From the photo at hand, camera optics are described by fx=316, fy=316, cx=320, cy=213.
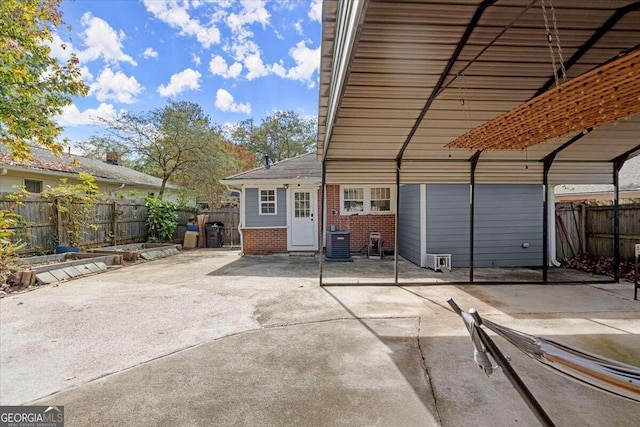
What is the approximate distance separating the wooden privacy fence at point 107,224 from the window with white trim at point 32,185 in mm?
3095

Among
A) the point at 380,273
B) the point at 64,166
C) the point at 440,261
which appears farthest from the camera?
the point at 64,166

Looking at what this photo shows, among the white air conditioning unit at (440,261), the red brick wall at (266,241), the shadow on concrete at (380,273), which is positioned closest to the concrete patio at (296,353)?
the shadow on concrete at (380,273)

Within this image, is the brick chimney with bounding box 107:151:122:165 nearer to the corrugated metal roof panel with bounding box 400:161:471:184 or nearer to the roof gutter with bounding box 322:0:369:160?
the corrugated metal roof panel with bounding box 400:161:471:184

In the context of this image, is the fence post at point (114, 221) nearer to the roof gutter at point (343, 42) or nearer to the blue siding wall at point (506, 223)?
the roof gutter at point (343, 42)

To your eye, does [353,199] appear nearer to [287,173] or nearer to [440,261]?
[287,173]

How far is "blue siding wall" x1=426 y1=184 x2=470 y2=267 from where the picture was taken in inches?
304

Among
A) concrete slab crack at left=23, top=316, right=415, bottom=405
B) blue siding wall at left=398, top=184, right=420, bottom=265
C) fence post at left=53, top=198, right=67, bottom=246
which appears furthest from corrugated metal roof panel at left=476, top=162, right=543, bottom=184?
fence post at left=53, top=198, right=67, bottom=246

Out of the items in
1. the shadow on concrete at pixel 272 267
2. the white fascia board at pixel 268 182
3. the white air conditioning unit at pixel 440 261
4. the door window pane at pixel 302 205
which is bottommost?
the shadow on concrete at pixel 272 267

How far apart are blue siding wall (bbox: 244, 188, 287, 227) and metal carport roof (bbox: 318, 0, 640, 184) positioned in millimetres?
4270

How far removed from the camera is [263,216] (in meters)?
10.1

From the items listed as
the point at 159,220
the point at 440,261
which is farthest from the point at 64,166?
the point at 440,261

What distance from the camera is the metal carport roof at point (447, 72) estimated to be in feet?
8.93

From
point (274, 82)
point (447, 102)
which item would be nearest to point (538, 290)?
point (447, 102)

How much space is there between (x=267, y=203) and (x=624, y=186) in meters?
11.2
